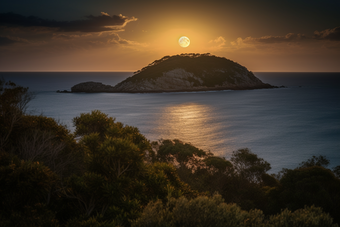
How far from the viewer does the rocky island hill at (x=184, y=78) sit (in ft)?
523

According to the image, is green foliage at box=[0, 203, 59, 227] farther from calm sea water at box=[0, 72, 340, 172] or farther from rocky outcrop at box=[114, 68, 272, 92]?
rocky outcrop at box=[114, 68, 272, 92]

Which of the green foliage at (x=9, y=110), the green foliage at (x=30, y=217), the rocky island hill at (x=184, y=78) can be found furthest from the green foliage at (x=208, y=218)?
the rocky island hill at (x=184, y=78)

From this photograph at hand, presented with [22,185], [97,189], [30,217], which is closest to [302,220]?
[97,189]

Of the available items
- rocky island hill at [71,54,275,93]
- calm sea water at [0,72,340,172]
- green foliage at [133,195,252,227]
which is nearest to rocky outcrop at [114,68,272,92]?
rocky island hill at [71,54,275,93]

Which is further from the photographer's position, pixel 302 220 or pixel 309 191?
pixel 309 191

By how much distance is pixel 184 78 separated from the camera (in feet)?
546

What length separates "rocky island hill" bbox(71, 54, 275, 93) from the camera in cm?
15950

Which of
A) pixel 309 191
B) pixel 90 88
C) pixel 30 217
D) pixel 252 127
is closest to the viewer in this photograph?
pixel 30 217

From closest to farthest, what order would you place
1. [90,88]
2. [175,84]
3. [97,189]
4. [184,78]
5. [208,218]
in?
[208,218], [97,189], [90,88], [175,84], [184,78]

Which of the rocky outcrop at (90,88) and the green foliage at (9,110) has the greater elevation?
the rocky outcrop at (90,88)

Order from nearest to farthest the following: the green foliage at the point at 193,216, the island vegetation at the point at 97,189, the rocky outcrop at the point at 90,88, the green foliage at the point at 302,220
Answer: the green foliage at the point at 193,216 → the green foliage at the point at 302,220 → the island vegetation at the point at 97,189 → the rocky outcrop at the point at 90,88

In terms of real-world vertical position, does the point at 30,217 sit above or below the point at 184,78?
below

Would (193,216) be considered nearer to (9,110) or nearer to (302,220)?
(302,220)

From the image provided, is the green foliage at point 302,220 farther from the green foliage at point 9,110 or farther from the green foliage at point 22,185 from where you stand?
the green foliage at point 9,110
